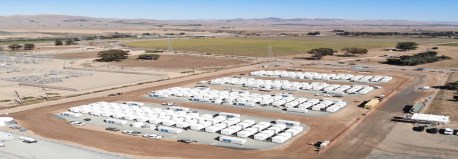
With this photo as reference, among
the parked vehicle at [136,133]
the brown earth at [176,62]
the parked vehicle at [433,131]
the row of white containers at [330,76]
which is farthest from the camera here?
the brown earth at [176,62]

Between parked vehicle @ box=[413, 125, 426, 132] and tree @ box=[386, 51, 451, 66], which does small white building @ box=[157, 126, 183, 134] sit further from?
tree @ box=[386, 51, 451, 66]

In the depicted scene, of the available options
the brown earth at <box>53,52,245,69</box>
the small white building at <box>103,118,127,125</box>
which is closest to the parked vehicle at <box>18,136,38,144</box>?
the small white building at <box>103,118,127,125</box>

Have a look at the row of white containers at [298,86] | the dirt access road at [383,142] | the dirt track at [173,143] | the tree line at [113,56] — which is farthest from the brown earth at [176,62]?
the dirt access road at [383,142]

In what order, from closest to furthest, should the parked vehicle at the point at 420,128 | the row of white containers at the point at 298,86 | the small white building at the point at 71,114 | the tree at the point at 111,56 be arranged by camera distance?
1. the parked vehicle at the point at 420,128
2. the small white building at the point at 71,114
3. the row of white containers at the point at 298,86
4. the tree at the point at 111,56

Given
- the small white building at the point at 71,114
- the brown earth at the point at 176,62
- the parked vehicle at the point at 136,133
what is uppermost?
A: the parked vehicle at the point at 136,133

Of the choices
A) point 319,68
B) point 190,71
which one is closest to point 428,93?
point 319,68

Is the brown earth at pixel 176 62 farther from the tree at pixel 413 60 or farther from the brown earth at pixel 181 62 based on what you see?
the tree at pixel 413 60
